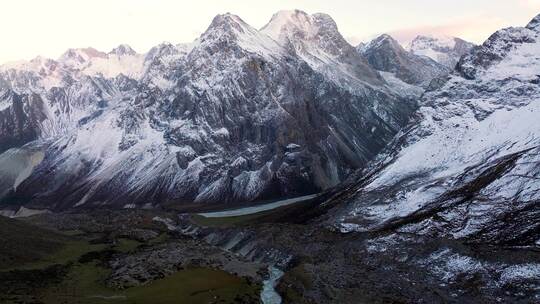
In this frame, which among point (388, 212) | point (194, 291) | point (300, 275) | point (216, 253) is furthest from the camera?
point (388, 212)

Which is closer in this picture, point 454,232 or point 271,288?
point 271,288

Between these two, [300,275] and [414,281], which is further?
[300,275]

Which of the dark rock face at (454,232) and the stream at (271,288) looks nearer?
the dark rock face at (454,232)

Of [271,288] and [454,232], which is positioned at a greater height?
[271,288]

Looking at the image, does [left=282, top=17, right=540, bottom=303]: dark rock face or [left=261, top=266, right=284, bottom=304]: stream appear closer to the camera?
[left=282, top=17, right=540, bottom=303]: dark rock face

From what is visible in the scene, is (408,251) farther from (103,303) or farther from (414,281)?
(103,303)

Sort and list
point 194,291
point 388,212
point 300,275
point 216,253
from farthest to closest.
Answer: point 388,212 < point 216,253 < point 300,275 < point 194,291

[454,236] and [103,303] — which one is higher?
[103,303]

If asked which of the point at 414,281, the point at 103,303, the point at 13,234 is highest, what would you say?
the point at 13,234

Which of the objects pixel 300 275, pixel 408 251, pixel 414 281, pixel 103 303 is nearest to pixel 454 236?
pixel 408 251

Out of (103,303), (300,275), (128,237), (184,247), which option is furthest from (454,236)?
(128,237)
